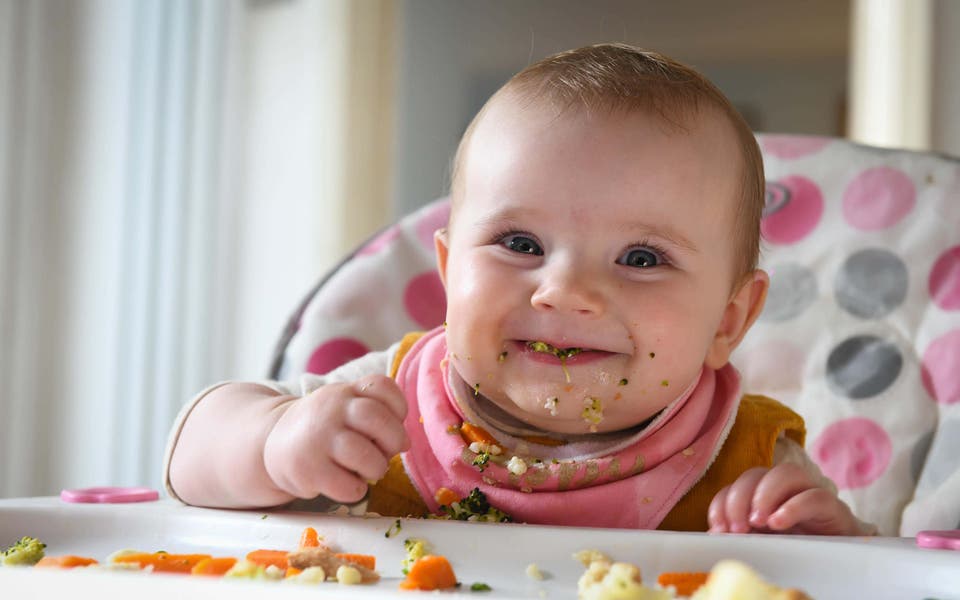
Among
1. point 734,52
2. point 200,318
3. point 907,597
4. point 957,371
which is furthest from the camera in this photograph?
point 734,52

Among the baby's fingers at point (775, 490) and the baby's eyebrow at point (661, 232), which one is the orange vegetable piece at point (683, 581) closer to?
the baby's fingers at point (775, 490)

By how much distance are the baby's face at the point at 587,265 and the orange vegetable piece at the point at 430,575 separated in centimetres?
24

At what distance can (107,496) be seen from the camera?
912 millimetres

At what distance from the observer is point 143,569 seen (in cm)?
71

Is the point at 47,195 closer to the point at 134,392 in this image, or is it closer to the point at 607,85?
the point at 134,392

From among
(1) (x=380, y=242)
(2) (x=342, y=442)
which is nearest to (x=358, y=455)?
(2) (x=342, y=442)

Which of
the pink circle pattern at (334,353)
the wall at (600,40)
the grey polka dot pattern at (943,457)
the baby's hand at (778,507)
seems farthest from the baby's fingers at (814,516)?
the wall at (600,40)

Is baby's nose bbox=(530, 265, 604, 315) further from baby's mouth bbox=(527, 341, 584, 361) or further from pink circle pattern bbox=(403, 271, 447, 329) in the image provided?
pink circle pattern bbox=(403, 271, 447, 329)

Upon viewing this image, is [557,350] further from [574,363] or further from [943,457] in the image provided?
[943,457]

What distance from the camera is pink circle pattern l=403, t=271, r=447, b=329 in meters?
1.43

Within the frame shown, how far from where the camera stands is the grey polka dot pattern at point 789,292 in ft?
4.48

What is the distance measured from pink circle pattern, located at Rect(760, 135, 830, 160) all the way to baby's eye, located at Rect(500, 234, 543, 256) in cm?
66

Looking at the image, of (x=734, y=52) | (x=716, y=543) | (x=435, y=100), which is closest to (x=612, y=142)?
(x=716, y=543)

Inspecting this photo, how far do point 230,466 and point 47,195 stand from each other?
5.45 feet
